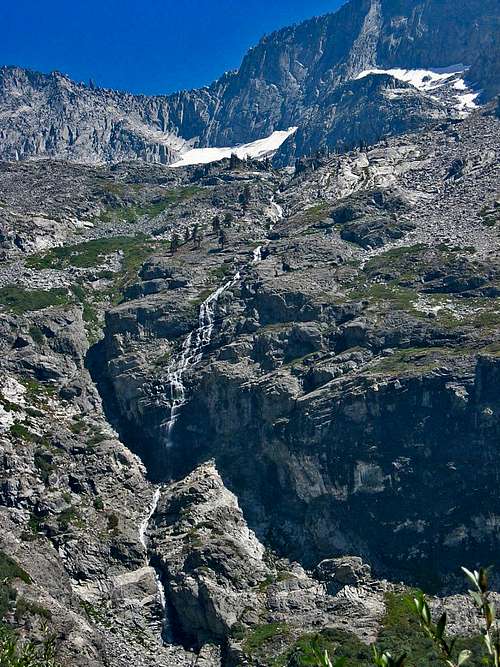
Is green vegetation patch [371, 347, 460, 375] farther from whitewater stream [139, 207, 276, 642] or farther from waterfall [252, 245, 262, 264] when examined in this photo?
waterfall [252, 245, 262, 264]

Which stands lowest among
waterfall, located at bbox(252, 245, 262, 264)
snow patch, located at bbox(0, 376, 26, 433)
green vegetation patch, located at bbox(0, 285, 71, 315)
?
snow patch, located at bbox(0, 376, 26, 433)

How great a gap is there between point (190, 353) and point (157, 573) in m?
44.7

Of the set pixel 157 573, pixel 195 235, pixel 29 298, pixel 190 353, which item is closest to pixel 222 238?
pixel 195 235

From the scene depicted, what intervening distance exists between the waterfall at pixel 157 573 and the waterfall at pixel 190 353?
37.8ft

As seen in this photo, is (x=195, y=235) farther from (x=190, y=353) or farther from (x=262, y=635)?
(x=262, y=635)

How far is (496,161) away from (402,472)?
387 feet

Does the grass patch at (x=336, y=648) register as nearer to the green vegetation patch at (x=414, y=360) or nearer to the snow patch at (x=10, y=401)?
the green vegetation patch at (x=414, y=360)

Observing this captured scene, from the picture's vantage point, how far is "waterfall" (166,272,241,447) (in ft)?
412

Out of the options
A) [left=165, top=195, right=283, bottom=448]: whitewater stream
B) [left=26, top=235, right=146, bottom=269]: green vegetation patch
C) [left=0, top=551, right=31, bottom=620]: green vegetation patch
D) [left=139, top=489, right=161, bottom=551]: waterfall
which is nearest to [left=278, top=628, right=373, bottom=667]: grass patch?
[left=139, top=489, right=161, bottom=551]: waterfall

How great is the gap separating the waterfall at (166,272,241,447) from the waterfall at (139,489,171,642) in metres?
11.5

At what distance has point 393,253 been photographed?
523ft

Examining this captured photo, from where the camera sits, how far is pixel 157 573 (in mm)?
100000

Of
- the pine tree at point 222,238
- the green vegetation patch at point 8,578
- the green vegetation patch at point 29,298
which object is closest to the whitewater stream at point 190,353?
the pine tree at point 222,238

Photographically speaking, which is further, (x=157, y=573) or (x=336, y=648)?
(x=157, y=573)
